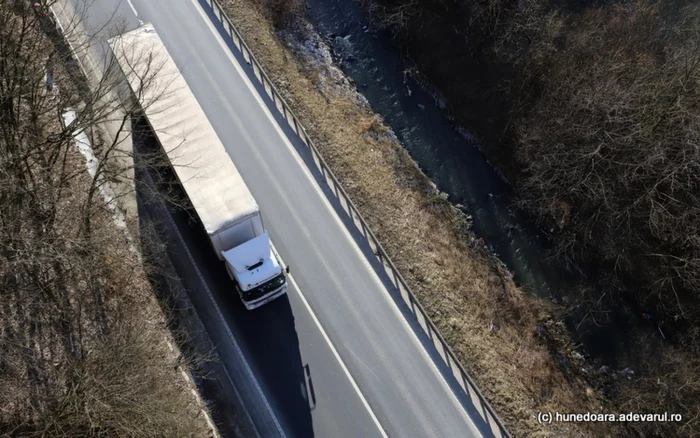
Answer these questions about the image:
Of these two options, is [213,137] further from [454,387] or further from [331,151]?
[454,387]

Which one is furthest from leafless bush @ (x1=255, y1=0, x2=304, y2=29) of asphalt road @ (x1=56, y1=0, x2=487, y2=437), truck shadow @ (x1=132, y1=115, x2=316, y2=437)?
truck shadow @ (x1=132, y1=115, x2=316, y2=437)

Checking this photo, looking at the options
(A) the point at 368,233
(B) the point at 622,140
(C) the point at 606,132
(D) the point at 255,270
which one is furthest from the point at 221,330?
(B) the point at 622,140

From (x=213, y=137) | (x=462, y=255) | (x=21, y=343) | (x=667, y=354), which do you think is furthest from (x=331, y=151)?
(x=667, y=354)

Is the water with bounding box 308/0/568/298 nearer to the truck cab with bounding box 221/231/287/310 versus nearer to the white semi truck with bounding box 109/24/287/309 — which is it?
the truck cab with bounding box 221/231/287/310

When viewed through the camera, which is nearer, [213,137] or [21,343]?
[21,343]

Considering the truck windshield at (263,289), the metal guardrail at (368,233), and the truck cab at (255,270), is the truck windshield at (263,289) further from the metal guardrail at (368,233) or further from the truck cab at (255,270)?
the metal guardrail at (368,233)

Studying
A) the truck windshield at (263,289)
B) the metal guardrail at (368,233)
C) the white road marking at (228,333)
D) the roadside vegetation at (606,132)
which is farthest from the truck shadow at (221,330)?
the roadside vegetation at (606,132)
